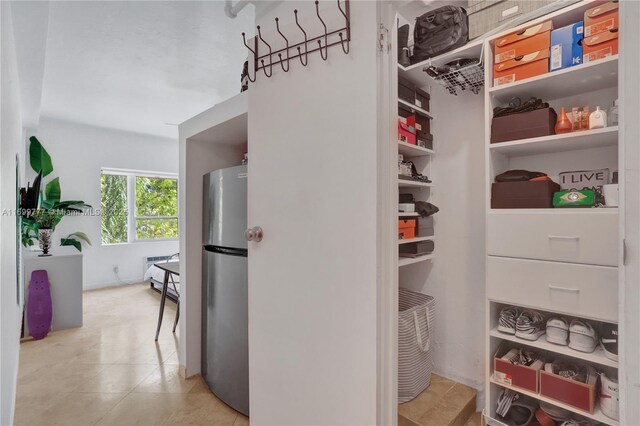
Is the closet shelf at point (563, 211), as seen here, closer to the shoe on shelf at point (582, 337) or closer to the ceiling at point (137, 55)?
the shoe on shelf at point (582, 337)

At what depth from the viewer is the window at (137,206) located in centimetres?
524

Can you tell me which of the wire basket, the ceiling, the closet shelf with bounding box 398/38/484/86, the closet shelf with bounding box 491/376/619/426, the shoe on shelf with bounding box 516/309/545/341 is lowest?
the closet shelf with bounding box 491/376/619/426

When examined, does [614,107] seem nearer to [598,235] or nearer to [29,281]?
[598,235]

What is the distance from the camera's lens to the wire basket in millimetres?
1662

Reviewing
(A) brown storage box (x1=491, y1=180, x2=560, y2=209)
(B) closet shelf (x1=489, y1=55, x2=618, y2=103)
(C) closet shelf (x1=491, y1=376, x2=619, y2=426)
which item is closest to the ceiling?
(B) closet shelf (x1=489, y1=55, x2=618, y2=103)

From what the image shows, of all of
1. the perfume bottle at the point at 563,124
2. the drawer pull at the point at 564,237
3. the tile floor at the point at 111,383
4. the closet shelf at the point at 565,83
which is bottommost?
the tile floor at the point at 111,383

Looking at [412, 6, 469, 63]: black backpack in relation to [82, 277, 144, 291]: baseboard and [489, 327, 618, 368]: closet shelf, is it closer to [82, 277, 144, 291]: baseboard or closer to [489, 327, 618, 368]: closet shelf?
[489, 327, 618, 368]: closet shelf

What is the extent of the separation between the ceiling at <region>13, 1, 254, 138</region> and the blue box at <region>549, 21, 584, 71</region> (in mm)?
1752

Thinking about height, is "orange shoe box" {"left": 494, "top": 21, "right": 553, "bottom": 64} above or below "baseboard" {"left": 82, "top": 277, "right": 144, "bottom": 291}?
above

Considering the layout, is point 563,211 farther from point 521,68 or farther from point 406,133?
point 406,133

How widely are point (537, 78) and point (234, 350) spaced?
2.10 metres

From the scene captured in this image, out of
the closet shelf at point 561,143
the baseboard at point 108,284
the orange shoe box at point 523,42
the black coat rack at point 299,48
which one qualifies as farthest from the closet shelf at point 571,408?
the baseboard at point 108,284

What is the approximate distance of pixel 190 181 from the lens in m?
2.28

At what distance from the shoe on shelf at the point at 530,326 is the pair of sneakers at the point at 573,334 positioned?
0.18 ft
